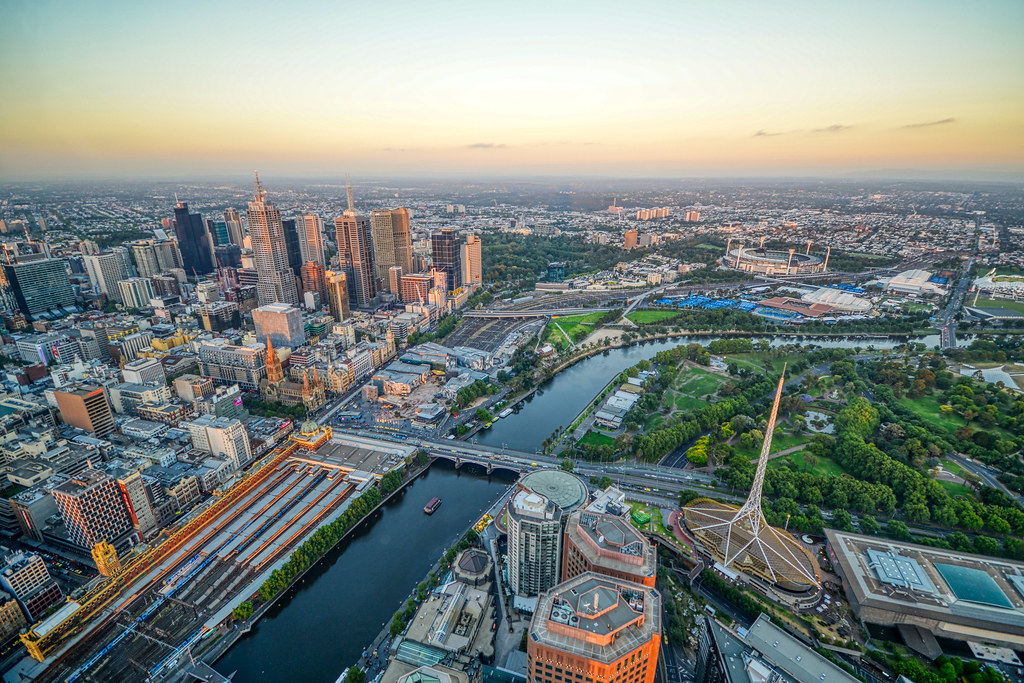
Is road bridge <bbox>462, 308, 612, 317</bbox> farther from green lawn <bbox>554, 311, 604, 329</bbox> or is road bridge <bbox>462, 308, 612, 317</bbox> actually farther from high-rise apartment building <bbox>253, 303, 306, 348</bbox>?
high-rise apartment building <bbox>253, 303, 306, 348</bbox>

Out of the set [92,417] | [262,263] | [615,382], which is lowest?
[615,382]

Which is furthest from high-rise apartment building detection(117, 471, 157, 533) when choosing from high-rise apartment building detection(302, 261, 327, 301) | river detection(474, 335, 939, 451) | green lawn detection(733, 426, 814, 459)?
high-rise apartment building detection(302, 261, 327, 301)

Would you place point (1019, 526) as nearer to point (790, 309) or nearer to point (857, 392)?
point (857, 392)

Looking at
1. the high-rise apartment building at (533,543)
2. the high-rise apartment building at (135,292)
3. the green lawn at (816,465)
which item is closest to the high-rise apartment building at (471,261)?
the high-rise apartment building at (135,292)

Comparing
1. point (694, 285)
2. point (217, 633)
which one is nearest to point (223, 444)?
point (217, 633)

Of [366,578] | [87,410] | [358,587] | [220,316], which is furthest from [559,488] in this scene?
[220,316]

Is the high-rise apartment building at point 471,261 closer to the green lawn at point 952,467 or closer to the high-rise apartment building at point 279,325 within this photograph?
the high-rise apartment building at point 279,325
